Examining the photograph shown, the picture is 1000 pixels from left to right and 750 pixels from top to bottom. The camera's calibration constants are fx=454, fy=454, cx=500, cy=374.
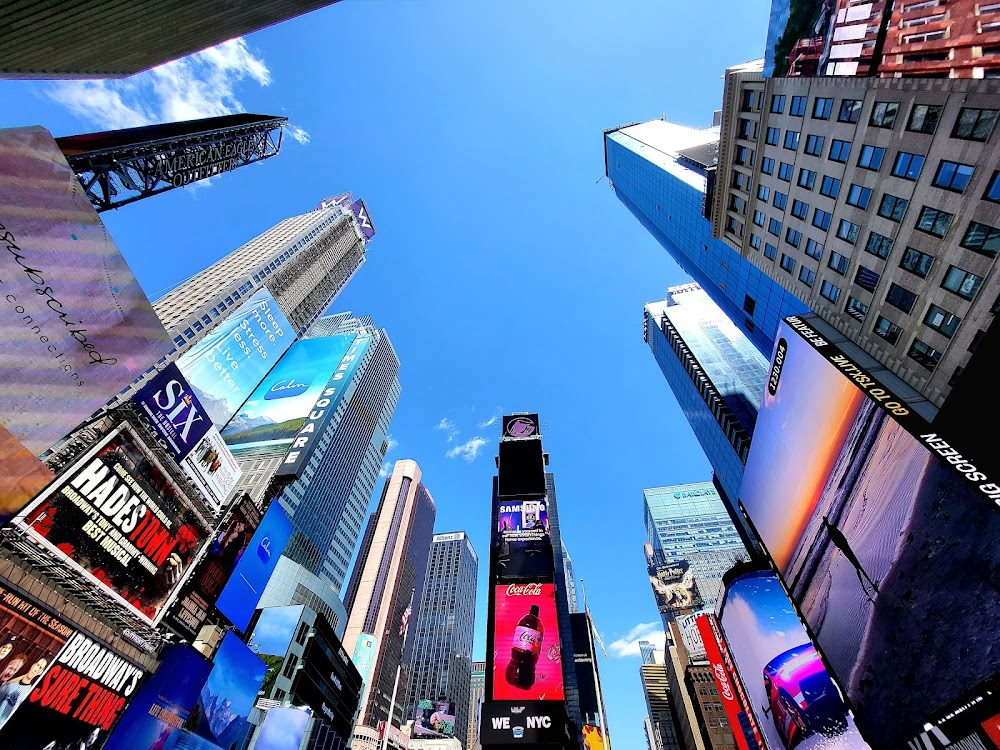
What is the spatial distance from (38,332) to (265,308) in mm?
43957

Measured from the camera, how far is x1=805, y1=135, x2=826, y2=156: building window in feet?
107

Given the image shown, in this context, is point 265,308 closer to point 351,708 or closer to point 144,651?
point 144,651

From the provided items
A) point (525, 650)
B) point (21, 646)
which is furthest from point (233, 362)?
point (525, 650)

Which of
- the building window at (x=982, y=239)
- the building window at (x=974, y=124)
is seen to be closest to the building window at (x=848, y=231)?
the building window at (x=982, y=239)

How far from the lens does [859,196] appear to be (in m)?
29.8

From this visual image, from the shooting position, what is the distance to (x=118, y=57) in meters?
22.9

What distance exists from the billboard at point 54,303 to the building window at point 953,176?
3749 centimetres

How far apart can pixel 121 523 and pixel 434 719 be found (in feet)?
467

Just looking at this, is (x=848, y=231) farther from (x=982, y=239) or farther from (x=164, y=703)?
(x=164, y=703)

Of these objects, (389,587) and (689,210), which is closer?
(689,210)

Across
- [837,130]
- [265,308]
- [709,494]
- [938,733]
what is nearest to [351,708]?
[265,308]

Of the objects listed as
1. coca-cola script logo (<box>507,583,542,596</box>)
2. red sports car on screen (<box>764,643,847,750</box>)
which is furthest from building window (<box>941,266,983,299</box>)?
coca-cola script logo (<box>507,583,542,596</box>)

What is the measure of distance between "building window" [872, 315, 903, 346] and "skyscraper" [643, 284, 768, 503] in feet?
130

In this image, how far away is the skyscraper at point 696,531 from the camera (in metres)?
131
